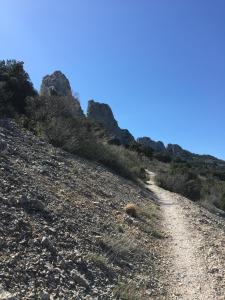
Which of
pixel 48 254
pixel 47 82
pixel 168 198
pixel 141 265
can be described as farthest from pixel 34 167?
pixel 47 82

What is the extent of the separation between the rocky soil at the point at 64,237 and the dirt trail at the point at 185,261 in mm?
396

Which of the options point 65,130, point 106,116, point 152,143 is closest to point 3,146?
point 65,130

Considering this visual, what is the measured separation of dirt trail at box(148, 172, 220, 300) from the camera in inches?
386

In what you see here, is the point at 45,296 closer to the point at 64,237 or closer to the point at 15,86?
the point at 64,237

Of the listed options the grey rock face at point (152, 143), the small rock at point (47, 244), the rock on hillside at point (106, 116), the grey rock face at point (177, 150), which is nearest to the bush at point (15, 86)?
the small rock at point (47, 244)

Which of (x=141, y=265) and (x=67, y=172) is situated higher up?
(x=67, y=172)

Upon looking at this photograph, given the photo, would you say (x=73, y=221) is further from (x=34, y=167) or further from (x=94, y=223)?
(x=34, y=167)

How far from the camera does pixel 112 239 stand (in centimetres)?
1120

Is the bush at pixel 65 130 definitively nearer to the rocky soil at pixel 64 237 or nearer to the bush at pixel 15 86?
the bush at pixel 15 86

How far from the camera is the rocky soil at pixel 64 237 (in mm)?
7410

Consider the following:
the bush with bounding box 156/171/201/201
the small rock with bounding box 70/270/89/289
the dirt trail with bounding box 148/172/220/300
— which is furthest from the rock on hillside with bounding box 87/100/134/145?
the small rock with bounding box 70/270/89/289

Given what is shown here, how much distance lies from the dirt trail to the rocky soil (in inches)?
15.6

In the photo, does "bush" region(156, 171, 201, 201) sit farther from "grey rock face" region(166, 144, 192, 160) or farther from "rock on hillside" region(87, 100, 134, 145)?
"grey rock face" region(166, 144, 192, 160)

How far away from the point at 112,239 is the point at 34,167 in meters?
4.49
